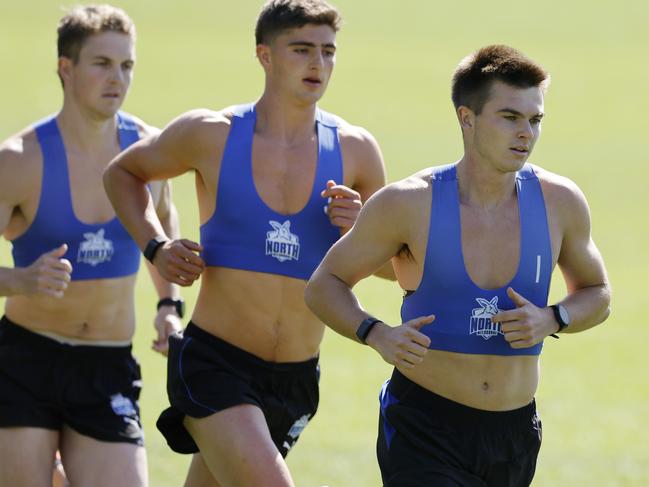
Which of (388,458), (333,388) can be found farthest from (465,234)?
(333,388)

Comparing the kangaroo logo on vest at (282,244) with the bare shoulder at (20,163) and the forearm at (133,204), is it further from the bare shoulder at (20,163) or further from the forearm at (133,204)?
the bare shoulder at (20,163)

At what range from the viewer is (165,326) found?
25.4 ft

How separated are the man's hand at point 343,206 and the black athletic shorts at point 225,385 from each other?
72 cm

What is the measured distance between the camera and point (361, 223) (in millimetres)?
6203

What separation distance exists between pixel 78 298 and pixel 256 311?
3.72ft

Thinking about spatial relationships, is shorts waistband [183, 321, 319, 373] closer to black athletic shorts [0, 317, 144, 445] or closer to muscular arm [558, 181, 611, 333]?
black athletic shorts [0, 317, 144, 445]

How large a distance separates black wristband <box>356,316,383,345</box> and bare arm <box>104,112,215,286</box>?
45.7 inches

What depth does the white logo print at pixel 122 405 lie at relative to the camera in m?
7.68

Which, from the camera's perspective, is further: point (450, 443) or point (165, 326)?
point (165, 326)

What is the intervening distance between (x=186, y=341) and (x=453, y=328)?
150 cm

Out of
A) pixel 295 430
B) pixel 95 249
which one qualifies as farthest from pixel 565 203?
pixel 95 249

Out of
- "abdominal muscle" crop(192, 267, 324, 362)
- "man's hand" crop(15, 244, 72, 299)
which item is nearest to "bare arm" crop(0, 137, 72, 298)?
"man's hand" crop(15, 244, 72, 299)

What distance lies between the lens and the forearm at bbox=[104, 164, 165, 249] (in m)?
Answer: 7.29

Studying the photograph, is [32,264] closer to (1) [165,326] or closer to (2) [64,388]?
(2) [64,388]
